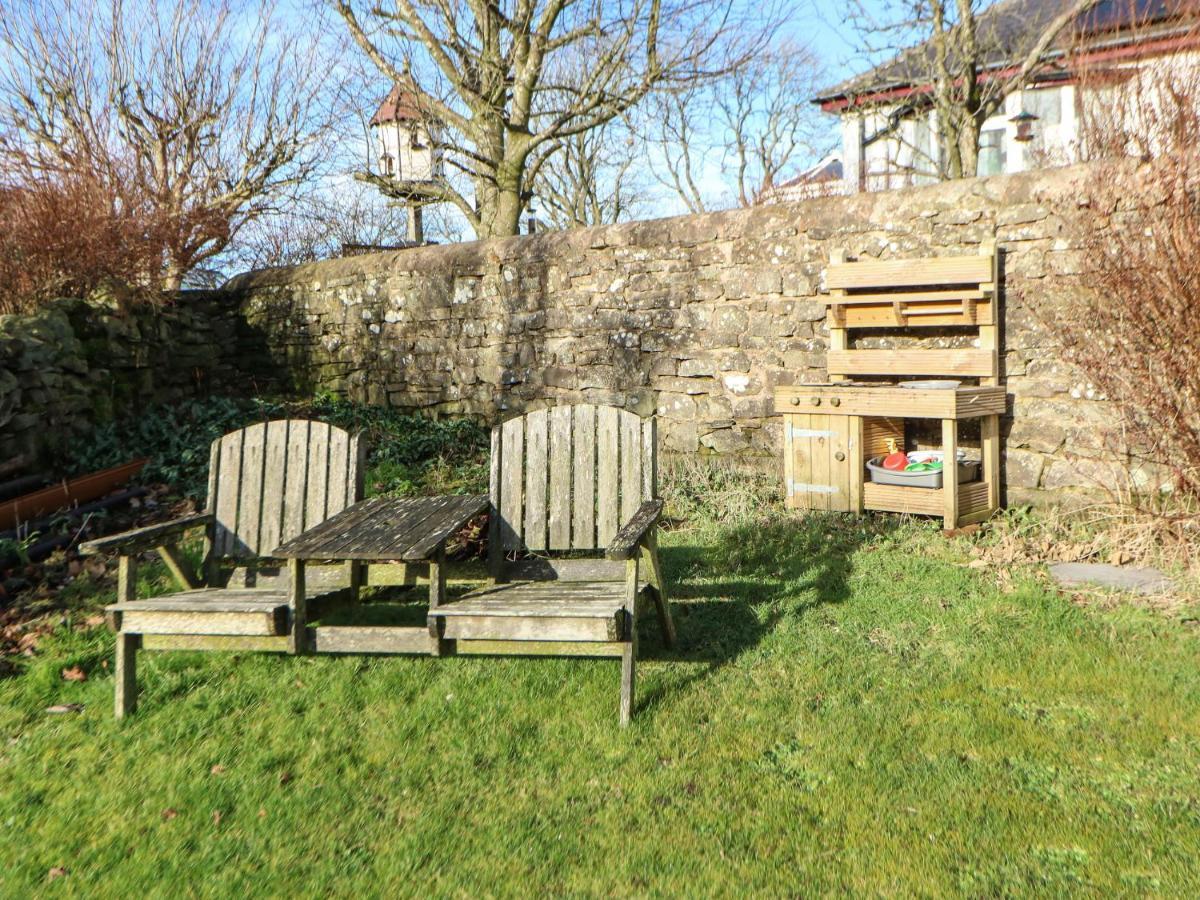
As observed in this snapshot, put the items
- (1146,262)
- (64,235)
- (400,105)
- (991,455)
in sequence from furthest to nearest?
(400,105), (64,235), (991,455), (1146,262)

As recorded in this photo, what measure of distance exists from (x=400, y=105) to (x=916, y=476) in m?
8.10

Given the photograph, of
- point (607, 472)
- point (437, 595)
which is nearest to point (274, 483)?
point (437, 595)

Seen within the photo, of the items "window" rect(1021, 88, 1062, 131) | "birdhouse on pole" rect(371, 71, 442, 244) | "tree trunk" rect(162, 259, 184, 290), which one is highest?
"window" rect(1021, 88, 1062, 131)

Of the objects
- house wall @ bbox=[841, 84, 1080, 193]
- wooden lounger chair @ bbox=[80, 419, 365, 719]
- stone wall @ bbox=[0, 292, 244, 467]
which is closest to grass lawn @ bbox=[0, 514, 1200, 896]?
wooden lounger chair @ bbox=[80, 419, 365, 719]

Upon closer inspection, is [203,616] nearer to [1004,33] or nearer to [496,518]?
[496,518]

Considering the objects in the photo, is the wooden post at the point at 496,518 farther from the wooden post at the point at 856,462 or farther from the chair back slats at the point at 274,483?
the wooden post at the point at 856,462

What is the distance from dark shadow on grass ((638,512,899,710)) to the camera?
385 centimetres

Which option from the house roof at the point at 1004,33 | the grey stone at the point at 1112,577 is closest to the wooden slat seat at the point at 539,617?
the grey stone at the point at 1112,577

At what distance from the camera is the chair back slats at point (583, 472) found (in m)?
3.93

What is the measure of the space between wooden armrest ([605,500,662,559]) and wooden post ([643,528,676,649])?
0.09 meters

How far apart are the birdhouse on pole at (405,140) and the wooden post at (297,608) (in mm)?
8485

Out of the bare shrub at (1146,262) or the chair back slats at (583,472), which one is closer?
the chair back slats at (583,472)

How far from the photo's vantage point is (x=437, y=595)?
3.40 meters

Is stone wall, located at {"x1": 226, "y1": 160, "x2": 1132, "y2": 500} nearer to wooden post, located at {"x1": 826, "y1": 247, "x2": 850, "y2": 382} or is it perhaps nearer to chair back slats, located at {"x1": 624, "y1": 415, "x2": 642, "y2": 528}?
wooden post, located at {"x1": 826, "y1": 247, "x2": 850, "y2": 382}
